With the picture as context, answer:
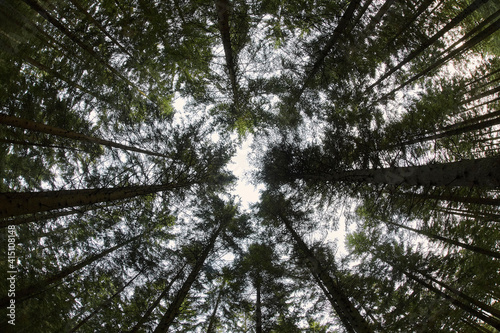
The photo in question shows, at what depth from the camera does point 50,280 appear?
6992 millimetres

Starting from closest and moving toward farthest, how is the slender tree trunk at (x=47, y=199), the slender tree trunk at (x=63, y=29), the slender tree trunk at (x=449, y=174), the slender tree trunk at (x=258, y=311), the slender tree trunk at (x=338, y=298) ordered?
the slender tree trunk at (x=449, y=174)
the slender tree trunk at (x=47, y=199)
the slender tree trunk at (x=338, y=298)
the slender tree trunk at (x=63, y=29)
the slender tree trunk at (x=258, y=311)

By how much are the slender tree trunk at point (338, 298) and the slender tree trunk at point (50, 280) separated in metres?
6.84

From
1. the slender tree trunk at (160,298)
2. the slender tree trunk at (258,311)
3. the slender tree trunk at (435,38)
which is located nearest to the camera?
the slender tree trunk at (435,38)

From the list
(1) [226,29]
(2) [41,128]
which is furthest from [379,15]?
(2) [41,128]

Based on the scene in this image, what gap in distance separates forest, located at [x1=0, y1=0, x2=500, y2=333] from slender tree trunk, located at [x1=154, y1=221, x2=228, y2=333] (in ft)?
0.23

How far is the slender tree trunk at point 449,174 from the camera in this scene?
3.38 meters

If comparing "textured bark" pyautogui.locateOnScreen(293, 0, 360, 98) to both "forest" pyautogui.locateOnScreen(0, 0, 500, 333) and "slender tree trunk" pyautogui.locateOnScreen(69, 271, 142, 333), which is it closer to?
"forest" pyautogui.locateOnScreen(0, 0, 500, 333)

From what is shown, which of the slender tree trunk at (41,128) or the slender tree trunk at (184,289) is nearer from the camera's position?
the slender tree trunk at (41,128)

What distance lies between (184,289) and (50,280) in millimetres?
4043

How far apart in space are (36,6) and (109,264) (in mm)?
8111

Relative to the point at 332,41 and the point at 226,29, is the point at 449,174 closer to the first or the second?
the point at 332,41

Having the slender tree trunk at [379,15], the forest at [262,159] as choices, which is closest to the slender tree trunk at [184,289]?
the forest at [262,159]

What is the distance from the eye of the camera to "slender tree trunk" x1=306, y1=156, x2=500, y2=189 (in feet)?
11.1

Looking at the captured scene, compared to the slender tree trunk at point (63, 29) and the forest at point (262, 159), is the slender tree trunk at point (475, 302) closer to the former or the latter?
the forest at point (262, 159)
